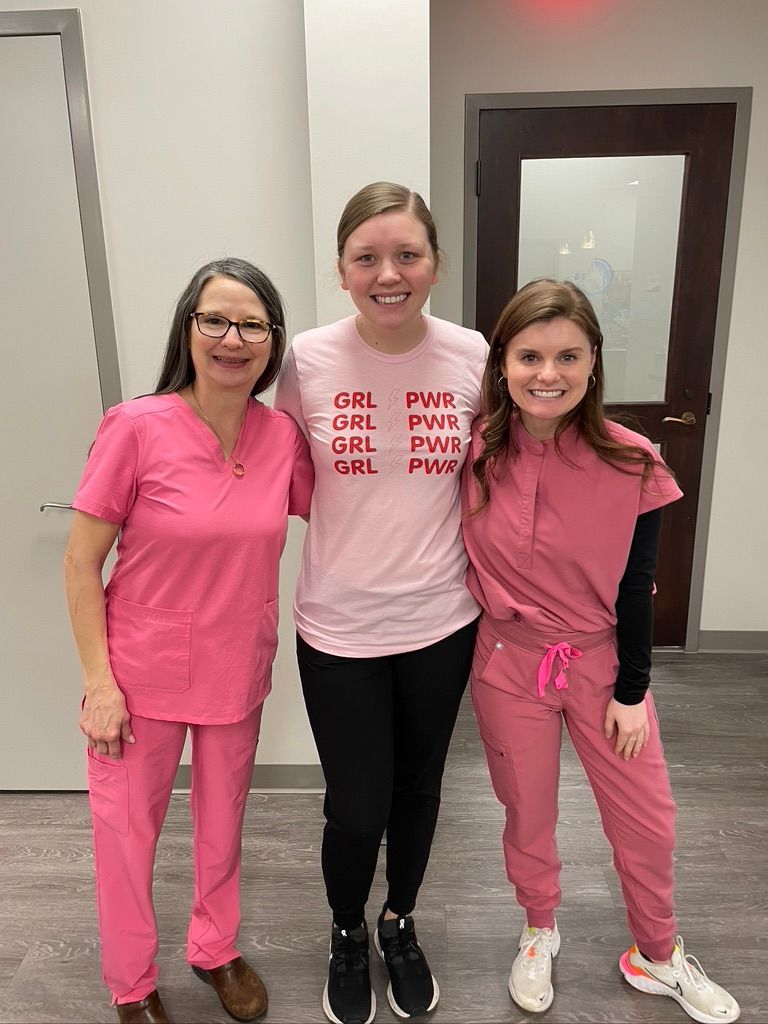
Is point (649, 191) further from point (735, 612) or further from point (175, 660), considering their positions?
point (175, 660)

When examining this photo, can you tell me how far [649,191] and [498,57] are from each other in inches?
29.0

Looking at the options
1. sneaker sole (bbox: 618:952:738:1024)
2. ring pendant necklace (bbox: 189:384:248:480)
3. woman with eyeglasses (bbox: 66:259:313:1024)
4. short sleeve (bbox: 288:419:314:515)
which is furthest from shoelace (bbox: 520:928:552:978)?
ring pendant necklace (bbox: 189:384:248:480)

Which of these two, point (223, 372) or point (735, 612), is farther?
point (735, 612)

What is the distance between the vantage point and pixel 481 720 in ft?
4.92

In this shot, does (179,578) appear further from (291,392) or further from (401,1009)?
(401,1009)

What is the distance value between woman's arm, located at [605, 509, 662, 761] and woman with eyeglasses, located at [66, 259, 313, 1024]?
63 centimetres

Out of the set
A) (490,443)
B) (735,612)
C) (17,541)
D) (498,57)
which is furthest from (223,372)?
(735,612)

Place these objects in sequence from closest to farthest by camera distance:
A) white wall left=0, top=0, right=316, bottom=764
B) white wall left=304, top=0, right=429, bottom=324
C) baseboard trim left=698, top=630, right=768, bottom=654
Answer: white wall left=304, top=0, right=429, bottom=324, white wall left=0, top=0, right=316, bottom=764, baseboard trim left=698, top=630, right=768, bottom=654

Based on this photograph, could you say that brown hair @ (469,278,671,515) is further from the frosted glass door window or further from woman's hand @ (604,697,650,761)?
the frosted glass door window

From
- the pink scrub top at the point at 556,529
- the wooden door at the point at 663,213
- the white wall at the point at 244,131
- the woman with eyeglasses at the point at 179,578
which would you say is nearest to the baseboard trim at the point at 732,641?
the wooden door at the point at 663,213

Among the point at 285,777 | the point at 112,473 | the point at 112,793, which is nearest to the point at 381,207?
the point at 112,473

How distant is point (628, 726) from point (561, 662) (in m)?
0.17

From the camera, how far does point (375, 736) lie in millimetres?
1354

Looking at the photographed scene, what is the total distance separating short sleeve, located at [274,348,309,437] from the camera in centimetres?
138
